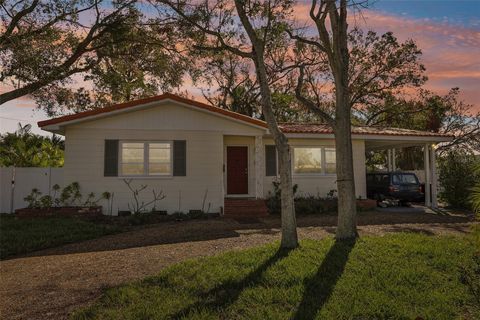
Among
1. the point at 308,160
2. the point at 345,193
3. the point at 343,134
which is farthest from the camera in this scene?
the point at 308,160

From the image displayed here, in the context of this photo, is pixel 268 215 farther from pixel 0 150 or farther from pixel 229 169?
pixel 0 150

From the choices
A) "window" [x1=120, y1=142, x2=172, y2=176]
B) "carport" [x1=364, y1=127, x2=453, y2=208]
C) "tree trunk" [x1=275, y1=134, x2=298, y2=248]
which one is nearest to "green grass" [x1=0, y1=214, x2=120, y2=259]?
"window" [x1=120, y1=142, x2=172, y2=176]

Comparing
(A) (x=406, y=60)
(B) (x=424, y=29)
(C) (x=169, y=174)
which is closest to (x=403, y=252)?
(B) (x=424, y=29)

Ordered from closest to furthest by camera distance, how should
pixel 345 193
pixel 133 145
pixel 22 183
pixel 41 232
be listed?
pixel 345 193
pixel 41 232
pixel 22 183
pixel 133 145

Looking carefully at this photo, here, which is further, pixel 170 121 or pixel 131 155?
pixel 170 121

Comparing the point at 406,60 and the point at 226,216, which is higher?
the point at 406,60

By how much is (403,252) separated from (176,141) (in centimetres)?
883

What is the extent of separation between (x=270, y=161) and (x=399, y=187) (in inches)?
236

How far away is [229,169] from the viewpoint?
612 inches

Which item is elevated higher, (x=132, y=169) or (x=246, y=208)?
(x=132, y=169)

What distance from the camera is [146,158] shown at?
44.6 feet

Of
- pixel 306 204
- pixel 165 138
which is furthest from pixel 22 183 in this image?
pixel 306 204

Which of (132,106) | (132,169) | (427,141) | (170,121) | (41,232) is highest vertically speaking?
(132,106)

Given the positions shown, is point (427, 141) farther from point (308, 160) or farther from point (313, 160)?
point (308, 160)
